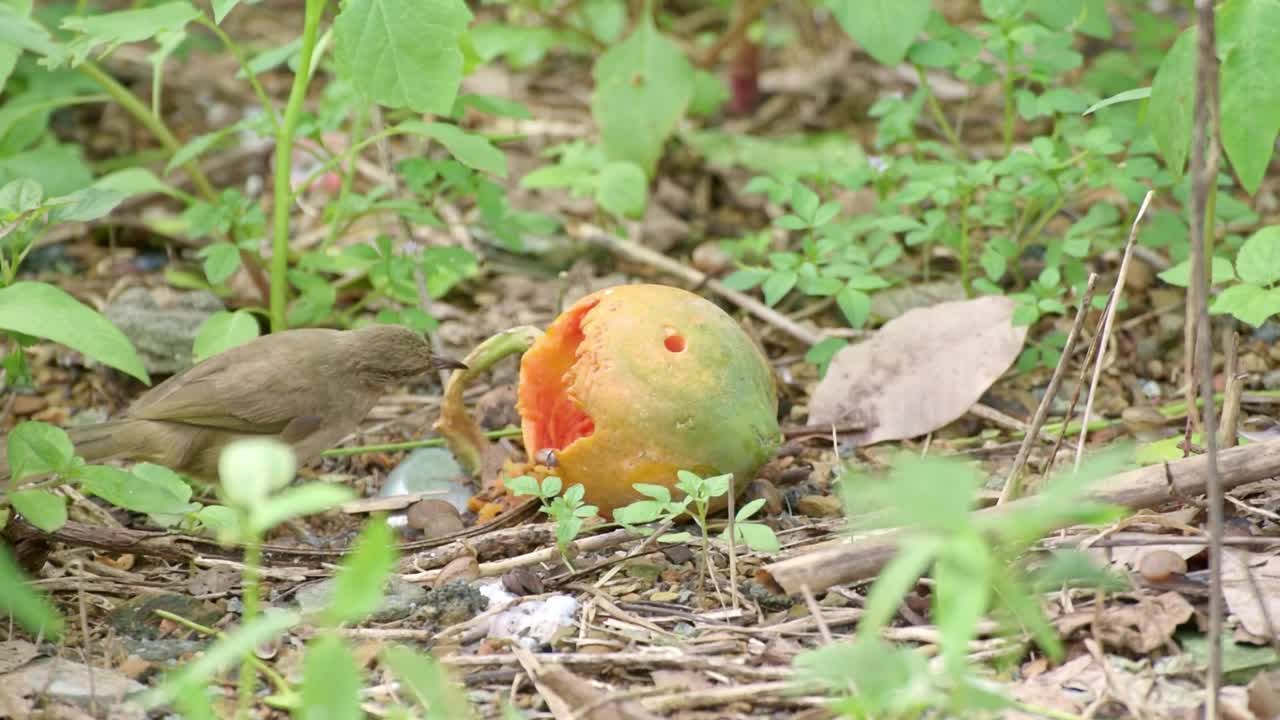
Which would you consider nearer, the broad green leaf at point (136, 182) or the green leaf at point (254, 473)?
the green leaf at point (254, 473)

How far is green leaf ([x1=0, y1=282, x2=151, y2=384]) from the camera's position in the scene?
4.01 metres

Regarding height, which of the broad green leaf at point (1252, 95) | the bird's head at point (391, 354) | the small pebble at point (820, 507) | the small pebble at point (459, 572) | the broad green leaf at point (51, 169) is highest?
the broad green leaf at point (1252, 95)

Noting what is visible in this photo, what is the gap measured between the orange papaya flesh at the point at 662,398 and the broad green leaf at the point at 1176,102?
1310mm

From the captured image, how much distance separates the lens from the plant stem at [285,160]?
16.6 feet

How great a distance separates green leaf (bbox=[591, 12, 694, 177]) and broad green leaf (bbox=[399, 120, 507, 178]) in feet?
4.59

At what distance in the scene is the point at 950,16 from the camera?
8695 millimetres

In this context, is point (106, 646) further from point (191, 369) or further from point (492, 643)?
point (191, 369)

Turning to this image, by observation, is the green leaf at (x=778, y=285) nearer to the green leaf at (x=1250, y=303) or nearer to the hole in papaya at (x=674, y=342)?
the hole in papaya at (x=674, y=342)

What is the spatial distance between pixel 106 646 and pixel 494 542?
1.09m

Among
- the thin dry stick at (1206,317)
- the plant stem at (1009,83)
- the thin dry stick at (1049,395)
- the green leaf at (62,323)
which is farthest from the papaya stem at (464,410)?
the thin dry stick at (1206,317)

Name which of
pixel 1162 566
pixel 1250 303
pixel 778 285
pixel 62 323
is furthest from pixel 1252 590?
pixel 62 323

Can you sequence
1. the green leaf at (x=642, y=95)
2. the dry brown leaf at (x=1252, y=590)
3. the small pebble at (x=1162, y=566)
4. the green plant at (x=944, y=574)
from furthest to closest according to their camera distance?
the green leaf at (x=642, y=95) < the small pebble at (x=1162, y=566) < the dry brown leaf at (x=1252, y=590) < the green plant at (x=944, y=574)

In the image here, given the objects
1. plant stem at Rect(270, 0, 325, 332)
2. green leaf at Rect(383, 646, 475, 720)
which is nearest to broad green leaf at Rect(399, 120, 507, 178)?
plant stem at Rect(270, 0, 325, 332)

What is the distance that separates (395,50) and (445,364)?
49.4 inches
